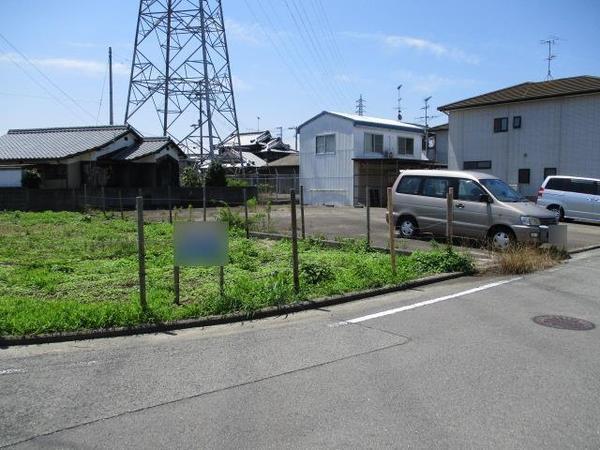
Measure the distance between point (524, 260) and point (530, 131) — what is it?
20106 mm

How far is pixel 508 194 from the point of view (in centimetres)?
1292

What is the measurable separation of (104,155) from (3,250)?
2116 centimetres

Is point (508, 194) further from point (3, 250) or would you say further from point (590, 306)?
point (3, 250)

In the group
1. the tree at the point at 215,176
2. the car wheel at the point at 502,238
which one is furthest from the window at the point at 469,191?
the tree at the point at 215,176

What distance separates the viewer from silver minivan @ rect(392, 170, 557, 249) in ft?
38.9

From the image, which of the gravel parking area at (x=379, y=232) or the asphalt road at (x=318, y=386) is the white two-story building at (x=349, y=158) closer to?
the gravel parking area at (x=379, y=232)

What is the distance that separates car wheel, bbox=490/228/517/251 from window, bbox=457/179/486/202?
89cm

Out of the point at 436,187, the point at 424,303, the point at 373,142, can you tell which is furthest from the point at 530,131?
the point at 424,303

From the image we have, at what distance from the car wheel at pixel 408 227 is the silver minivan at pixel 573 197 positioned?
8.73 meters

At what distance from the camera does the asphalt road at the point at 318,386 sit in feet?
11.9

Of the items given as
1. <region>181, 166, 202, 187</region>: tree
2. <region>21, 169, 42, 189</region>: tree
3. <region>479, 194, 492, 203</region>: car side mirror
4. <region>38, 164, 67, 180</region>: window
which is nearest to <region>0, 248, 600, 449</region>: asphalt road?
<region>479, 194, 492, 203</region>: car side mirror

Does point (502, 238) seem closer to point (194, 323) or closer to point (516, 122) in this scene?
point (194, 323)

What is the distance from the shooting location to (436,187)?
1358 centimetres

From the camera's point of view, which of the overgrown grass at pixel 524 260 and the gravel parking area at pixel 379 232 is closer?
the overgrown grass at pixel 524 260
